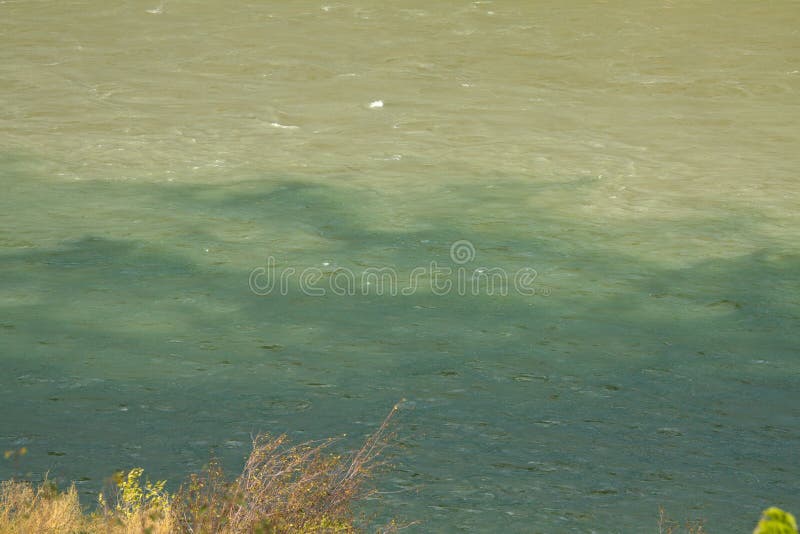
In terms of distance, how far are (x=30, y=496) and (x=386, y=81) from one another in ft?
50.8

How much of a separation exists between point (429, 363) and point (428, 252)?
10.3 feet

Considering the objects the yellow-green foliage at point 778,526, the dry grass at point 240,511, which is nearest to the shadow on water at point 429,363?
the dry grass at point 240,511

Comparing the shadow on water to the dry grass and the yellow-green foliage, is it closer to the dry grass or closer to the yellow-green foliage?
the dry grass

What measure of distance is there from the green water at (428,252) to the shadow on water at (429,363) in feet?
0.11

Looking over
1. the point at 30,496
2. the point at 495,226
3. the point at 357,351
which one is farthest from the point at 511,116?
the point at 30,496

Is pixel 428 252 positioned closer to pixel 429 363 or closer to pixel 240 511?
pixel 429 363

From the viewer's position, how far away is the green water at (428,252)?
7.55m

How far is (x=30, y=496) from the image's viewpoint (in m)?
5.67

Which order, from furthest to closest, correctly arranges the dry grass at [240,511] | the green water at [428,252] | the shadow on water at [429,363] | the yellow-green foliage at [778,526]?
the green water at [428,252] < the shadow on water at [429,363] < the dry grass at [240,511] < the yellow-green foliage at [778,526]

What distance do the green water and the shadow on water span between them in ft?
0.11

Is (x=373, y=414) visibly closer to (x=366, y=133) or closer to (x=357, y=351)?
(x=357, y=351)

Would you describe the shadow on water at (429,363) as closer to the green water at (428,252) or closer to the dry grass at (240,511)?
the green water at (428,252)

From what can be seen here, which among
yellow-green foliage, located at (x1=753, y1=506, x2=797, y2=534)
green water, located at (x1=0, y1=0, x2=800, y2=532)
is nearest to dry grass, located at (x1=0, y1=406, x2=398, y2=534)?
green water, located at (x1=0, y1=0, x2=800, y2=532)

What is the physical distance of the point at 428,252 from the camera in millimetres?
12062
